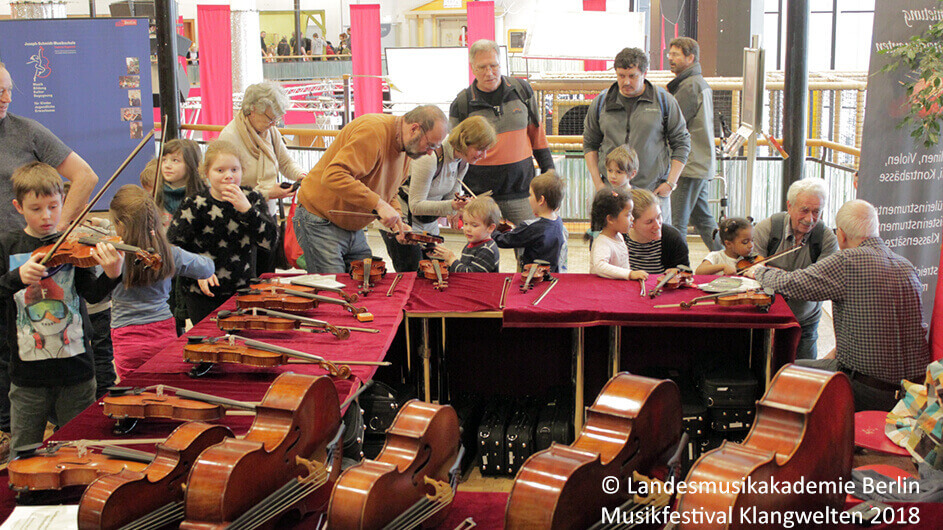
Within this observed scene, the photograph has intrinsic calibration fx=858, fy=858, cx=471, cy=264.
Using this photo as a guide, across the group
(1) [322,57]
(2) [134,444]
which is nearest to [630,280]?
(2) [134,444]

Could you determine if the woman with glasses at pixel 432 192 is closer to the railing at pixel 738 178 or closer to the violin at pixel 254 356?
the violin at pixel 254 356

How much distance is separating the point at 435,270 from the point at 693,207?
8.16 ft

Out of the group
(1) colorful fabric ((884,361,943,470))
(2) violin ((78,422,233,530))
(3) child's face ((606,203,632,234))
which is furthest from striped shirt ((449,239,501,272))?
(2) violin ((78,422,233,530))

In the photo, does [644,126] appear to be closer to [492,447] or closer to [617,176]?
[617,176]

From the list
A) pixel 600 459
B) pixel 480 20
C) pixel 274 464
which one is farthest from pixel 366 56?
pixel 600 459

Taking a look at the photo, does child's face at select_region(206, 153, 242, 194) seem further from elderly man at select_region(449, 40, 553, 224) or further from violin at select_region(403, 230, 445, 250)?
elderly man at select_region(449, 40, 553, 224)

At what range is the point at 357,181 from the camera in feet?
11.6

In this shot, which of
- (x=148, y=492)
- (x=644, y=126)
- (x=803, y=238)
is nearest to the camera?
(x=148, y=492)

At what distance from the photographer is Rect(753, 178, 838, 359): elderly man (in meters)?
3.64

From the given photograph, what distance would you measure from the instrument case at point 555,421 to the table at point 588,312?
0.20 ft

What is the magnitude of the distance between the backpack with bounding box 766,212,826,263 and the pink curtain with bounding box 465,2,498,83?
20.2ft

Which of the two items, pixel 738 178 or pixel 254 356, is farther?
pixel 738 178

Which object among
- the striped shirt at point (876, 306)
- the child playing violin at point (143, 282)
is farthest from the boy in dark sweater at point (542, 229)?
the child playing violin at point (143, 282)

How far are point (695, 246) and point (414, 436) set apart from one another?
6050 millimetres
